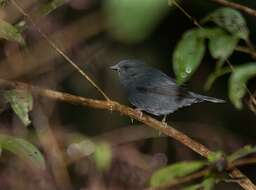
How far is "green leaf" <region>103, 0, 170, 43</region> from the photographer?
3.51 feet

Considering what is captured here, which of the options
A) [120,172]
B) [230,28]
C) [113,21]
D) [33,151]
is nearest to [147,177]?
[120,172]

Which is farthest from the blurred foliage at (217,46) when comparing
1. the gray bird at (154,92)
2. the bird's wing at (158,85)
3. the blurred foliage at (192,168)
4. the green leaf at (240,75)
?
the bird's wing at (158,85)

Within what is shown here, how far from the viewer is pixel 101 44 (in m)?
6.62

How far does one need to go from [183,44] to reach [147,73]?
4.07 metres

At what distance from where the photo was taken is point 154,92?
17.5 ft

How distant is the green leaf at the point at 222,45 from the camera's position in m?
1.40

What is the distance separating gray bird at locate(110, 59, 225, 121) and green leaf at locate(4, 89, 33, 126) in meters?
2.84

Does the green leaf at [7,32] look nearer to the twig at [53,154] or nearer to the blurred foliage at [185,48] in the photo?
the blurred foliage at [185,48]

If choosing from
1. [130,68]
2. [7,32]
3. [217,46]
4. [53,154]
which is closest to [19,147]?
[7,32]

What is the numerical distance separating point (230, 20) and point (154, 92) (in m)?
3.73

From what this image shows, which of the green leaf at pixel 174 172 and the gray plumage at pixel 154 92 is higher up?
the green leaf at pixel 174 172

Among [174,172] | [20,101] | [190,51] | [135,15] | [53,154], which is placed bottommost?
[53,154]

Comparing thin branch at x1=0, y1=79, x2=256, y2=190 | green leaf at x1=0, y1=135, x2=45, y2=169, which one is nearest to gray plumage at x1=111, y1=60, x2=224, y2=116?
thin branch at x1=0, y1=79, x2=256, y2=190

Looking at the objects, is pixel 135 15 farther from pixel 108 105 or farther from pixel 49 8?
pixel 108 105
